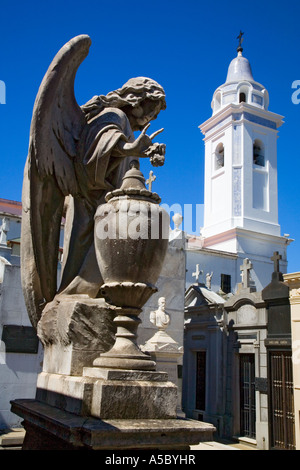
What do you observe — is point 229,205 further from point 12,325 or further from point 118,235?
point 118,235

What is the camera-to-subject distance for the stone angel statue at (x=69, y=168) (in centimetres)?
336

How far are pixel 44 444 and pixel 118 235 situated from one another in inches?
59.2

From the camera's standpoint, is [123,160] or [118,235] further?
[123,160]

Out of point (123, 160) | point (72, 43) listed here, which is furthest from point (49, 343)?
point (72, 43)

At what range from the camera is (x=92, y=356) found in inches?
117

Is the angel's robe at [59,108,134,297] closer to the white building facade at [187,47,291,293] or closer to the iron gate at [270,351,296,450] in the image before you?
the iron gate at [270,351,296,450]

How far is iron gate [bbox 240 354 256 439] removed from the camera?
1191 centimetres

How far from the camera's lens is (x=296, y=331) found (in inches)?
413

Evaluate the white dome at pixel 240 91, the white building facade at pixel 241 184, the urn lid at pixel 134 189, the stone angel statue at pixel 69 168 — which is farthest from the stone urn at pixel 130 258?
the white dome at pixel 240 91

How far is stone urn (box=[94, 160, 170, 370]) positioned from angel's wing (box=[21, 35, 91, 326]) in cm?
79

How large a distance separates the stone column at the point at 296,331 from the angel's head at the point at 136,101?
25.2ft

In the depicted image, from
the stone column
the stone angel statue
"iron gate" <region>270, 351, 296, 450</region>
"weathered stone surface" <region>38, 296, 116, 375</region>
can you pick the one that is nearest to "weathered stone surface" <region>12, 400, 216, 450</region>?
"weathered stone surface" <region>38, 296, 116, 375</region>

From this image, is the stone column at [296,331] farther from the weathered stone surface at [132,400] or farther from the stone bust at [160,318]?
the weathered stone surface at [132,400]

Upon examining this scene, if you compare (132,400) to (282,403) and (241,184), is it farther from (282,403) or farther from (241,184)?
(241,184)
